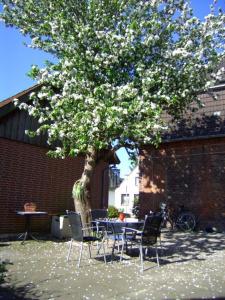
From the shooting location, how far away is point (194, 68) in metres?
11.1

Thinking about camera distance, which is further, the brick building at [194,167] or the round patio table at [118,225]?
the brick building at [194,167]

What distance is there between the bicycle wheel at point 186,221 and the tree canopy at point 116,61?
5076 mm

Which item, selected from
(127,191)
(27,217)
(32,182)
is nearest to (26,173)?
(32,182)

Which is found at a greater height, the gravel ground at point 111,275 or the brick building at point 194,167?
the brick building at point 194,167

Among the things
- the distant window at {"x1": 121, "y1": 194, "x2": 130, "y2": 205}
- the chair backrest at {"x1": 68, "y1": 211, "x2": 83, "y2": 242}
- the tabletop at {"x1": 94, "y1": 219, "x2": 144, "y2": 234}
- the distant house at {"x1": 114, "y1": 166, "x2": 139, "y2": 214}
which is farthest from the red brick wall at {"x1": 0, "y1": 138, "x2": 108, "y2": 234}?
the distant window at {"x1": 121, "y1": 194, "x2": 130, "y2": 205}

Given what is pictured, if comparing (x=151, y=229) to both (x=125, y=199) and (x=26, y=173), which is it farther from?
(x=125, y=199)

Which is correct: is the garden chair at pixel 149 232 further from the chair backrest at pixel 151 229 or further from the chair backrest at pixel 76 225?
the chair backrest at pixel 76 225

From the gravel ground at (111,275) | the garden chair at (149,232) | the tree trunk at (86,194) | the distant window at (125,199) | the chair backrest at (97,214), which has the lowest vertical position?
the gravel ground at (111,275)

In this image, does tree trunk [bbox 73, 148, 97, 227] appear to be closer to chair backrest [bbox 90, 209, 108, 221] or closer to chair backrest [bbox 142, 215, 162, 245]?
chair backrest [bbox 90, 209, 108, 221]

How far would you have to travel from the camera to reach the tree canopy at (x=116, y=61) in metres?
10.2

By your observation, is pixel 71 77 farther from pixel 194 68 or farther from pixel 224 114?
pixel 224 114

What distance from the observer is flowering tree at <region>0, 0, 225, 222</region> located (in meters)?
10.2

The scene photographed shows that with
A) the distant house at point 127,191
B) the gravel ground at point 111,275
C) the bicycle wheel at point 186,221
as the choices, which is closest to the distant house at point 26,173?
the gravel ground at point 111,275

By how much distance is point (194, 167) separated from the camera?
15695 mm
